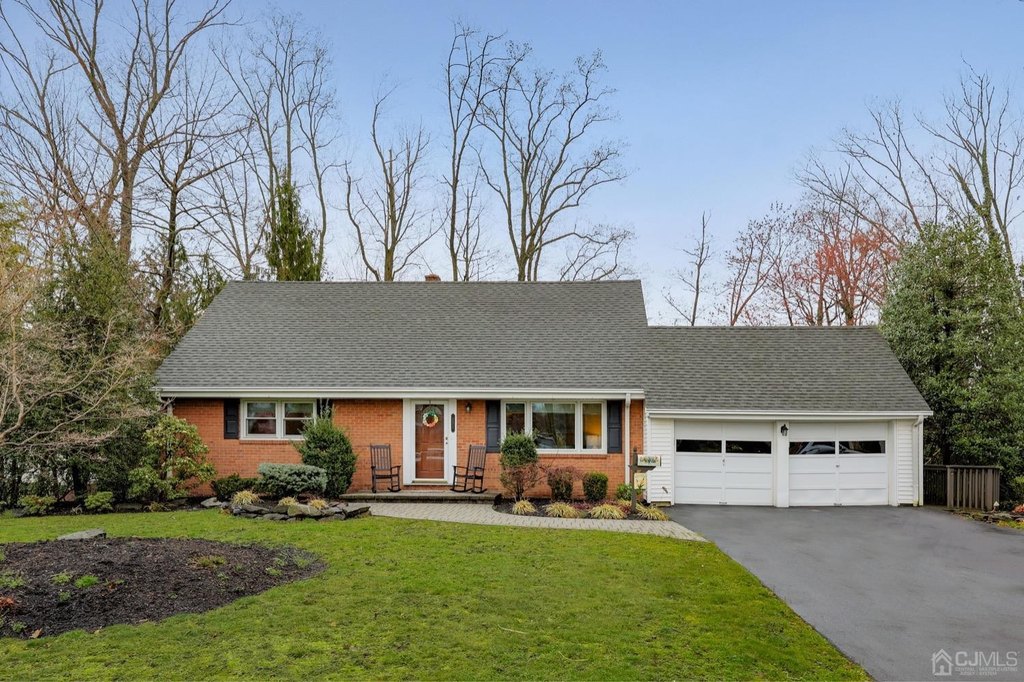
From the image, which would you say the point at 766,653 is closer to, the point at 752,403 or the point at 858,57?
the point at 752,403

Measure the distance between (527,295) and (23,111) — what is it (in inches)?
671

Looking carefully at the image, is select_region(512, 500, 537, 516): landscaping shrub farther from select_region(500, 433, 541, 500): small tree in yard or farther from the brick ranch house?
the brick ranch house

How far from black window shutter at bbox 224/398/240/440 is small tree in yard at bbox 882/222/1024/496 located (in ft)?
56.4

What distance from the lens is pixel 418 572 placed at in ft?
26.8

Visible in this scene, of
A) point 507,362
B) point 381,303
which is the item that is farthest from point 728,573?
point 381,303

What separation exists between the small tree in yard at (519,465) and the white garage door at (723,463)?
11.4ft

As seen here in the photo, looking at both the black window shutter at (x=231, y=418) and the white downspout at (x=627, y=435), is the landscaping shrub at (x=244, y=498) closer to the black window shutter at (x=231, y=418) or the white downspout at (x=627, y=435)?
the black window shutter at (x=231, y=418)

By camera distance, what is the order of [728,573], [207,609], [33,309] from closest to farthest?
[207,609] < [728,573] < [33,309]

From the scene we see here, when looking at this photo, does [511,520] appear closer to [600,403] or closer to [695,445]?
[600,403]

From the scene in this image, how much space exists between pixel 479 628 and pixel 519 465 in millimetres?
7781

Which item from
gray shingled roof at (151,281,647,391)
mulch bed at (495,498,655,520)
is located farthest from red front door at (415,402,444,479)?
mulch bed at (495,498,655,520)

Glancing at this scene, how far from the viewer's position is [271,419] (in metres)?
15.5

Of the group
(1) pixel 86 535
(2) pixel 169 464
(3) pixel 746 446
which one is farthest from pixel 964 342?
(2) pixel 169 464

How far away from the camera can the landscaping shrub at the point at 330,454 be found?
1398 cm
